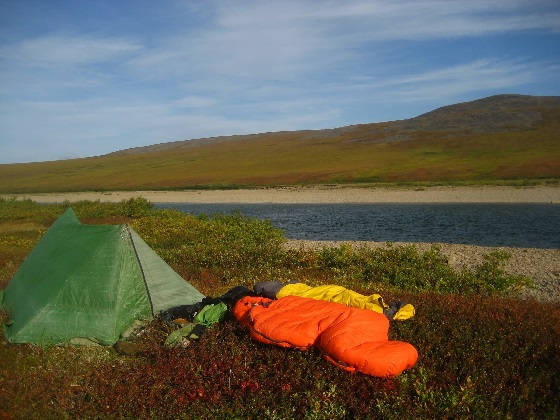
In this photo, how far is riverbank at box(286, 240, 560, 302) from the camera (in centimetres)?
1330

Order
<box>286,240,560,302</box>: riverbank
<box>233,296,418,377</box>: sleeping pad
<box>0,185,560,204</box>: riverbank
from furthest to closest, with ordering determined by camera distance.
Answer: <box>0,185,560,204</box>: riverbank, <box>286,240,560,302</box>: riverbank, <box>233,296,418,377</box>: sleeping pad

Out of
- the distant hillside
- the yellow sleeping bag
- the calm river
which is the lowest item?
the calm river

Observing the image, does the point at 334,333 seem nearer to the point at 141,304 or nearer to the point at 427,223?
the point at 141,304

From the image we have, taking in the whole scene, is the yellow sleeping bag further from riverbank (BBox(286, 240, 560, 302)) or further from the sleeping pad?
riverbank (BBox(286, 240, 560, 302))

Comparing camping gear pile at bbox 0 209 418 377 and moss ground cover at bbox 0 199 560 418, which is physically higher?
camping gear pile at bbox 0 209 418 377

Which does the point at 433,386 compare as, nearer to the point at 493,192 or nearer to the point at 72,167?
the point at 493,192

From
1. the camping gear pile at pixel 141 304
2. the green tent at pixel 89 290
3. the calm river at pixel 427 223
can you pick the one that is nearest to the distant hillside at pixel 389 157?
the calm river at pixel 427 223

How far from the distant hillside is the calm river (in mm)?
18383

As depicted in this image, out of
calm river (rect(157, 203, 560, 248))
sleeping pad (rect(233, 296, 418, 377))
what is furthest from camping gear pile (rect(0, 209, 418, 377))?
calm river (rect(157, 203, 560, 248))

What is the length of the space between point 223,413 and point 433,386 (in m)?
2.35

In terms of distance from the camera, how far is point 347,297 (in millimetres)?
7551

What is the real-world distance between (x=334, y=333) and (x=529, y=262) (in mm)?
13487

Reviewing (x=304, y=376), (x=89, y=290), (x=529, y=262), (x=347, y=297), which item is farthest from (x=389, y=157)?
(x=304, y=376)

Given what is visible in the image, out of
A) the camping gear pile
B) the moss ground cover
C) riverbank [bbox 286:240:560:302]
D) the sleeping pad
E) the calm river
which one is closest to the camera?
the moss ground cover
